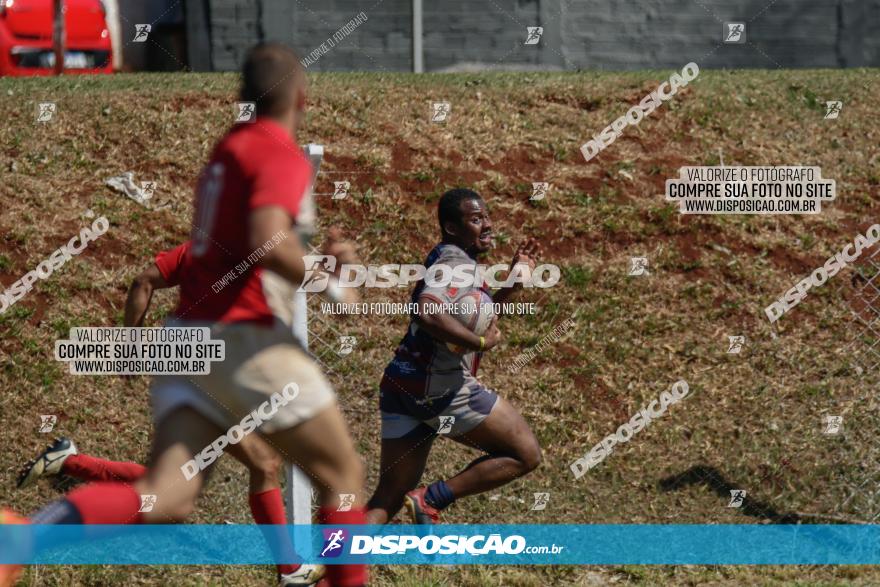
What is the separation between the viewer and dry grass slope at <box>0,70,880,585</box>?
8.12 metres

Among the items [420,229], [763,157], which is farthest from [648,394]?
[763,157]

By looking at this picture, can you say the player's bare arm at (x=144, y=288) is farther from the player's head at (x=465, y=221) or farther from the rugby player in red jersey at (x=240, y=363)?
the rugby player in red jersey at (x=240, y=363)

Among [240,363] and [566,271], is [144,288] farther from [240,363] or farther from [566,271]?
[566,271]

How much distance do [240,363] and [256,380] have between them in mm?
85

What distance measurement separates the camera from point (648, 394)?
898 centimetres

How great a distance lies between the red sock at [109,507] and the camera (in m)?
4.63

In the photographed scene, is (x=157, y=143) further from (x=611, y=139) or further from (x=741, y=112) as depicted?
(x=741, y=112)

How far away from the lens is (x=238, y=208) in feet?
14.8

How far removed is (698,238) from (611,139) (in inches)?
53.0

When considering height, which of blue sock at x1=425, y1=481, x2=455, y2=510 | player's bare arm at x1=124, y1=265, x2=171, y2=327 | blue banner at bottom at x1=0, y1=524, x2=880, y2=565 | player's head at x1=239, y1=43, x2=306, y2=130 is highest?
player's head at x1=239, y1=43, x2=306, y2=130

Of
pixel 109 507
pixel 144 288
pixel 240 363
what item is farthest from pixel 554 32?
pixel 109 507

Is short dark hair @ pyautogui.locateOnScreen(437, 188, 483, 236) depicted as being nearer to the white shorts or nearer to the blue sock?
the blue sock

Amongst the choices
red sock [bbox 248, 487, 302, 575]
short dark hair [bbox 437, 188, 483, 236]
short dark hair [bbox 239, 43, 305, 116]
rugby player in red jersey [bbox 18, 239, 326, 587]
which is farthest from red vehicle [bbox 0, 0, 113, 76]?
short dark hair [bbox 239, 43, 305, 116]

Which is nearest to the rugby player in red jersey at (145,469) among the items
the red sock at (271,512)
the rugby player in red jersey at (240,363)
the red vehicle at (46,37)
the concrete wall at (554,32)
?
the red sock at (271,512)
